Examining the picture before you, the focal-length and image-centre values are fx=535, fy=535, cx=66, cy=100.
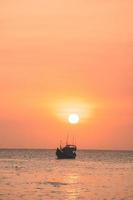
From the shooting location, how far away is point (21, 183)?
209 feet

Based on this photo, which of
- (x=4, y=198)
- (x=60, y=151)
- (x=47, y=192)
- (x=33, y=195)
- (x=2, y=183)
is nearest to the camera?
(x=4, y=198)

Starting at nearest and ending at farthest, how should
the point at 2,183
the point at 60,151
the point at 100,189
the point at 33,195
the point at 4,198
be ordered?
the point at 4,198 < the point at 33,195 < the point at 100,189 < the point at 2,183 < the point at 60,151

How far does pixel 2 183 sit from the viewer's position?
62.3 m

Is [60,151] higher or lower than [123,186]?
higher

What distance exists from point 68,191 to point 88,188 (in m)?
4.24

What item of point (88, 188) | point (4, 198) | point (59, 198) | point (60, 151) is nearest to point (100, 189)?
point (88, 188)

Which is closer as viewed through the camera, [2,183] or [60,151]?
[2,183]

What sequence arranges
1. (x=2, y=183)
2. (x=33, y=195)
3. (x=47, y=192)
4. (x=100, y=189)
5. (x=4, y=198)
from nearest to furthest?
(x=4, y=198), (x=33, y=195), (x=47, y=192), (x=100, y=189), (x=2, y=183)

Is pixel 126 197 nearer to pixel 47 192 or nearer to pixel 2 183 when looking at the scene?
pixel 47 192

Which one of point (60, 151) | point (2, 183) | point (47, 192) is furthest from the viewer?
point (60, 151)

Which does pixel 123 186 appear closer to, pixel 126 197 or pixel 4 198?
pixel 126 197

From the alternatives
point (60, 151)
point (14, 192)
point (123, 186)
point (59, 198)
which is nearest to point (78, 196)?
point (59, 198)

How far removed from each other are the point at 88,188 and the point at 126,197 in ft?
30.3

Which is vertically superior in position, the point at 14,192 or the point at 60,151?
the point at 60,151
